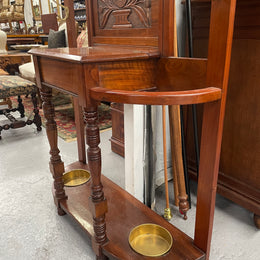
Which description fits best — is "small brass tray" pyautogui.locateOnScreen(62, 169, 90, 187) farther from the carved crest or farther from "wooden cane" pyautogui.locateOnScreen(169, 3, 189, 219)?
the carved crest

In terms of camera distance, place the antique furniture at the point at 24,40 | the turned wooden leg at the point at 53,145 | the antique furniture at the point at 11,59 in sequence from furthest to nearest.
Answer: the antique furniture at the point at 24,40, the antique furniture at the point at 11,59, the turned wooden leg at the point at 53,145

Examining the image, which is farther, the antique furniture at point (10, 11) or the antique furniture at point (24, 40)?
the antique furniture at point (10, 11)

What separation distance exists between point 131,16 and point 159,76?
325mm

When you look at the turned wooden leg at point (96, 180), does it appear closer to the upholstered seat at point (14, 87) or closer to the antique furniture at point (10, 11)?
the upholstered seat at point (14, 87)

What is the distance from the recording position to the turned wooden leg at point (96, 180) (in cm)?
97

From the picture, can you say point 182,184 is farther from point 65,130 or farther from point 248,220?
point 65,130

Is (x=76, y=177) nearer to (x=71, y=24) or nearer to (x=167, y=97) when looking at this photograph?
(x=71, y=24)

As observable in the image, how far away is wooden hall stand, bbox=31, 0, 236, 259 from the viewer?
0.84 meters

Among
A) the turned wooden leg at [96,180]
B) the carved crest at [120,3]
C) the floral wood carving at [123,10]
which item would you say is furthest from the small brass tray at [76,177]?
the carved crest at [120,3]

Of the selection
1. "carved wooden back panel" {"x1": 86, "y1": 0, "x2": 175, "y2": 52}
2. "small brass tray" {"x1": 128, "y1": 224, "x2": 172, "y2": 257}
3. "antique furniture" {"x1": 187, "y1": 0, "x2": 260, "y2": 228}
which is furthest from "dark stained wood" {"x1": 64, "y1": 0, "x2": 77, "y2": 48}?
"small brass tray" {"x1": 128, "y1": 224, "x2": 172, "y2": 257}

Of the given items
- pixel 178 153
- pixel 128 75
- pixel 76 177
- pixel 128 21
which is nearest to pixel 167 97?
pixel 128 75

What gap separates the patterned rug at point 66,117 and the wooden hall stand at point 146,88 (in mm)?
1607

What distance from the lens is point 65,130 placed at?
307 cm

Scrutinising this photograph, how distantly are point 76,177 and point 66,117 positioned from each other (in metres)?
1.91
